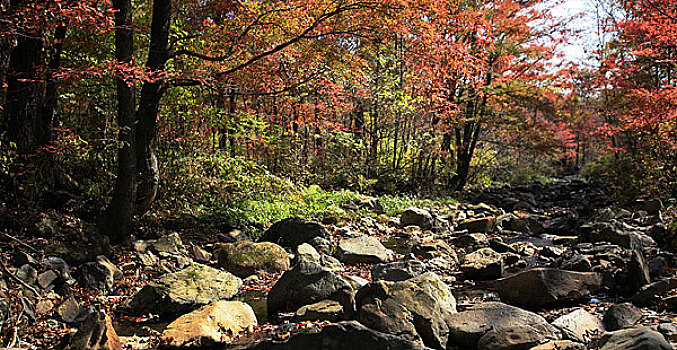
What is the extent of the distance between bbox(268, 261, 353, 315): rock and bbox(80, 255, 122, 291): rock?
5.66 feet

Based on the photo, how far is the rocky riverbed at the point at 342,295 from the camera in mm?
3408

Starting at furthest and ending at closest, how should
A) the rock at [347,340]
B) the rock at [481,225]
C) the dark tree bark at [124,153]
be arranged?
the rock at [481,225]
the dark tree bark at [124,153]
the rock at [347,340]

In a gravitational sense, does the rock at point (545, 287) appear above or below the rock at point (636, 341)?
below

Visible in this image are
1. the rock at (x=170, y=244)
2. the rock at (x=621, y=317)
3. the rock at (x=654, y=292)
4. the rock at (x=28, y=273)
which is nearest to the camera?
the rock at (x=621, y=317)

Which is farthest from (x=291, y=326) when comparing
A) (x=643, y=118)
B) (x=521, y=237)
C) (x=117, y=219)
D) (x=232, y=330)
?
(x=643, y=118)

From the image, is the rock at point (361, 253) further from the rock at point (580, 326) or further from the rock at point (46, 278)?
the rock at point (46, 278)

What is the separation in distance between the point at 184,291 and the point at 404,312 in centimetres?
225

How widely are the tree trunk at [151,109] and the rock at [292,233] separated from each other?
74.2 inches

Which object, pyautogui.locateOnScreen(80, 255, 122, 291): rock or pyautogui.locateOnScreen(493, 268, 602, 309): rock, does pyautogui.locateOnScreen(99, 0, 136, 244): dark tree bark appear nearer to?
pyautogui.locateOnScreen(80, 255, 122, 291): rock

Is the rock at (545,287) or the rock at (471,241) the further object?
the rock at (471,241)

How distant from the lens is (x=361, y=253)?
252 inches

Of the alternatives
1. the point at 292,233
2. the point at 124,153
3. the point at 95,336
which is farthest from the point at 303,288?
the point at 124,153

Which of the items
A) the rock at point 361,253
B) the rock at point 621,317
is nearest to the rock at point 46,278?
the rock at point 361,253

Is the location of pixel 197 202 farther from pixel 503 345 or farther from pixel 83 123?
pixel 503 345
